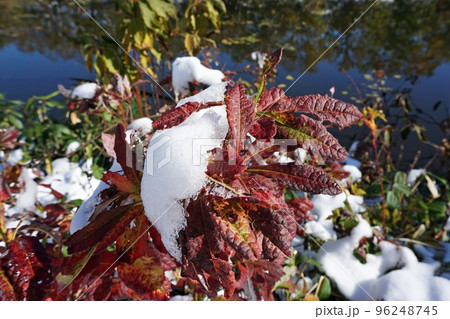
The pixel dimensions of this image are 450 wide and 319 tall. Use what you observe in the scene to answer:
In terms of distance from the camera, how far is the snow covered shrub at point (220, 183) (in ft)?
1.28

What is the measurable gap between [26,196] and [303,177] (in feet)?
3.01

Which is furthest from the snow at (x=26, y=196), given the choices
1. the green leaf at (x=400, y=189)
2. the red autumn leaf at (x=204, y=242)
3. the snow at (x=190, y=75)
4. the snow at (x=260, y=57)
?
the green leaf at (x=400, y=189)

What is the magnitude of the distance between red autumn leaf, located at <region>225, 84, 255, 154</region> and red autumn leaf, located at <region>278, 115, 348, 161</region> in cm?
6

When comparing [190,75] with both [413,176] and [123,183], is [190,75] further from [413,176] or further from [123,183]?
[413,176]

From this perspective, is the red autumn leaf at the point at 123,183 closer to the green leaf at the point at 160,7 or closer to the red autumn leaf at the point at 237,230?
the red autumn leaf at the point at 237,230

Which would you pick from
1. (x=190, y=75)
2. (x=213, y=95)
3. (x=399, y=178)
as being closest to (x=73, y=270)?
(x=213, y=95)

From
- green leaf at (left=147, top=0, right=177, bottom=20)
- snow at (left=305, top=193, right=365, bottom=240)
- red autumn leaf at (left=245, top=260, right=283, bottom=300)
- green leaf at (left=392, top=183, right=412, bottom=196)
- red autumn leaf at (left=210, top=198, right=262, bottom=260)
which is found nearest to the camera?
red autumn leaf at (left=210, top=198, right=262, bottom=260)

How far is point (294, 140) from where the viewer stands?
1.40 ft

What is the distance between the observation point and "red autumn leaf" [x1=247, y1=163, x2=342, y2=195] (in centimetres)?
40

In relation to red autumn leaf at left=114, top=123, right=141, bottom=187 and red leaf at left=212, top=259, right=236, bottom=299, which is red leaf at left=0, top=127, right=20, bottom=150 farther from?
red leaf at left=212, top=259, right=236, bottom=299

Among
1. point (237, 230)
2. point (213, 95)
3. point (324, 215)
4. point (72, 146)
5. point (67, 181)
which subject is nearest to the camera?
point (237, 230)

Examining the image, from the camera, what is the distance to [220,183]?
40cm

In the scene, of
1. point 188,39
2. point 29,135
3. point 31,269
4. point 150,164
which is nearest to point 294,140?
point 150,164

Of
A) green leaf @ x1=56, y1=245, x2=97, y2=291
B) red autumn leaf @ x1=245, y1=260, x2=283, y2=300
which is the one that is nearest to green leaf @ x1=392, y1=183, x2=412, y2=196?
red autumn leaf @ x1=245, y1=260, x2=283, y2=300
